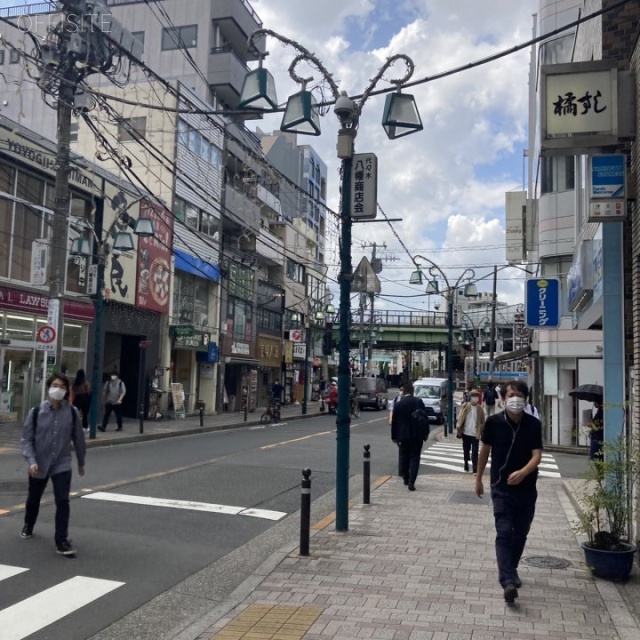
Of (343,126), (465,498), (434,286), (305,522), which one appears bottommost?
(465,498)

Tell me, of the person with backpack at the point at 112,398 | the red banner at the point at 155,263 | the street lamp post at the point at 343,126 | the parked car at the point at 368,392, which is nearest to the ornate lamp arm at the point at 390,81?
the street lamp post at the point at 343,126

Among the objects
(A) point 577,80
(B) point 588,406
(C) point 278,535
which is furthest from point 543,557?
(B) point 588,406

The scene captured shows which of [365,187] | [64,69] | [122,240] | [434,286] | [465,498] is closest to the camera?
[365,187]

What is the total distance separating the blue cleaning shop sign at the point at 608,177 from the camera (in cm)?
742

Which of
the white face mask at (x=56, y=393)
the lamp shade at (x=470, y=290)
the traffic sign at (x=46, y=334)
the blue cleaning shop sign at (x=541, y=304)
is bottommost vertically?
the white face mask at (x=56, y=393)

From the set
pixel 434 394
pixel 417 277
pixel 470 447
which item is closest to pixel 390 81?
pixel 470 447

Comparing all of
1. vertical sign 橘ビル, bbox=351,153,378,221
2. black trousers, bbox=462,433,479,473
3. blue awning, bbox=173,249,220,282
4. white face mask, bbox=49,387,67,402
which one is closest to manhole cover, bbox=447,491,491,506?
black trousers, bbox=462,433,479,473

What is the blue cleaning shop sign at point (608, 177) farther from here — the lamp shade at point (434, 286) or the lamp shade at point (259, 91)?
the lamp shade at point (434, 286)

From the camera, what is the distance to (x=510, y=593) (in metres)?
5.53

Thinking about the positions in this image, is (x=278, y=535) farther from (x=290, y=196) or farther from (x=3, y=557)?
(x=290, y=196)

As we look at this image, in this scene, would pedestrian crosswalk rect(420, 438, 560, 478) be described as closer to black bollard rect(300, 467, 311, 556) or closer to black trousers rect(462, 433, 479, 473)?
black trousers rect(462, 433, 479, 473)

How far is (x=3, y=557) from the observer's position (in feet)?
22.0

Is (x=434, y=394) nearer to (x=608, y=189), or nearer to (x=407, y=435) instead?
(x=407, y=435)

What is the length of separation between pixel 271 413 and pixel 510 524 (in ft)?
81.2
